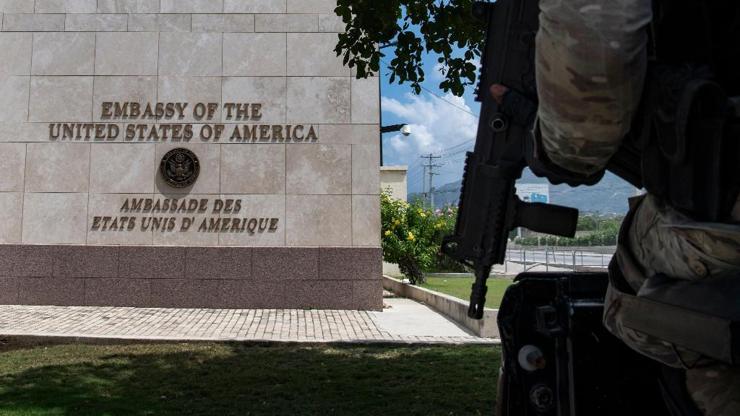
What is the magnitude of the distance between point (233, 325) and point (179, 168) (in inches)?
113

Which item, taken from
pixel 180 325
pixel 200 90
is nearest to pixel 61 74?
pixel 200 90

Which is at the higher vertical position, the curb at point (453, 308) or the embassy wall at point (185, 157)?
the embassy wall at point (185, 157)

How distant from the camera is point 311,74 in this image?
369 inches

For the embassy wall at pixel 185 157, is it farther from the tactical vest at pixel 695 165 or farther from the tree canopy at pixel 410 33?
the tactical vest at pixel 695 165

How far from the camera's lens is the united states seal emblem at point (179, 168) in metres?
9.16

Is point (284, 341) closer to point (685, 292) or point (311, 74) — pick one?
point (311, 74)

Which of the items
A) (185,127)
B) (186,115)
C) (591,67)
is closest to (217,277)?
(185,127)

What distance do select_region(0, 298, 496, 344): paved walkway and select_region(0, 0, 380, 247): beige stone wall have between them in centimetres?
110

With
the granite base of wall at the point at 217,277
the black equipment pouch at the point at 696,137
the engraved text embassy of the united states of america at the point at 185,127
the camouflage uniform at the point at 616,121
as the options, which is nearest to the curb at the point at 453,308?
the granite base of wall at the point at 217,277

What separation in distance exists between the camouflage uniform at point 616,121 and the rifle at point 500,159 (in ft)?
1.86

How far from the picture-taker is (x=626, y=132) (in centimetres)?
118

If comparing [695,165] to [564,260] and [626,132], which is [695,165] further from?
[564,260]

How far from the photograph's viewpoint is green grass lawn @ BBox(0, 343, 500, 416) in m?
4.11

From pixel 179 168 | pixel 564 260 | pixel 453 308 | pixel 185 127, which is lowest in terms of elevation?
pixel 453 308
